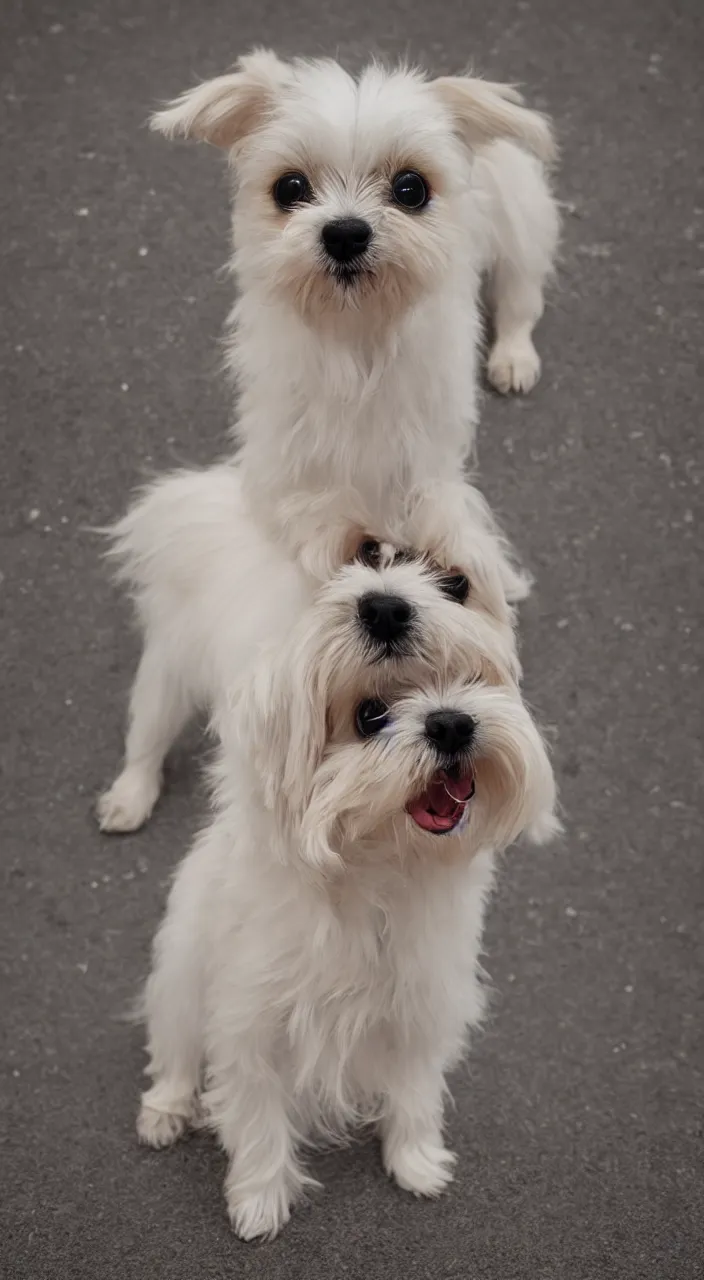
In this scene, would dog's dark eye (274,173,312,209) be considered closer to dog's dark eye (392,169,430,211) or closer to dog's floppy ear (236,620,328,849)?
dog's dark eye (392,169,430,211)

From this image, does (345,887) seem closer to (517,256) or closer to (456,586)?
(456,586)

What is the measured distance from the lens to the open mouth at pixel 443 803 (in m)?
1.43

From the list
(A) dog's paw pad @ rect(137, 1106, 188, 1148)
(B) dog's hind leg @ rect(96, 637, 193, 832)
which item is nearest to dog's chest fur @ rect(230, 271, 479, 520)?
(B) dog's hind leg @ rect(96, 637, 193, 832)

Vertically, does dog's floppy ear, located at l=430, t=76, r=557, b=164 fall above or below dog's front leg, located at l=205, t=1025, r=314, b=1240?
above

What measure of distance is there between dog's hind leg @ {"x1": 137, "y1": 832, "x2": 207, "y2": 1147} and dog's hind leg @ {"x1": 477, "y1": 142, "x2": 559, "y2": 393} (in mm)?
1090

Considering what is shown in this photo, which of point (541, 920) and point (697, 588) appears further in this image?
point (697, 588)

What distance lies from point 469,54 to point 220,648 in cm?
156

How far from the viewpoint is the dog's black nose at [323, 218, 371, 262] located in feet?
5.43

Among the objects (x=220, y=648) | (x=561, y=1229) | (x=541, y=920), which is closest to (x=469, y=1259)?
(x=561, y=1229)

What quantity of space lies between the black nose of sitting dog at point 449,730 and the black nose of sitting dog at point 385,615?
9 centimetres

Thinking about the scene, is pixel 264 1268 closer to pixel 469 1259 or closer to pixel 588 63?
pixel 469 1259

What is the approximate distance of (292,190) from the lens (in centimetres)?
173

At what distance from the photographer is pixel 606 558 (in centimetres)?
256

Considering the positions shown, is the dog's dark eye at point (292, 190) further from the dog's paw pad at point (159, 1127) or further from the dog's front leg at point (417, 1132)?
the dog's paw pad at point (159, 1127)
